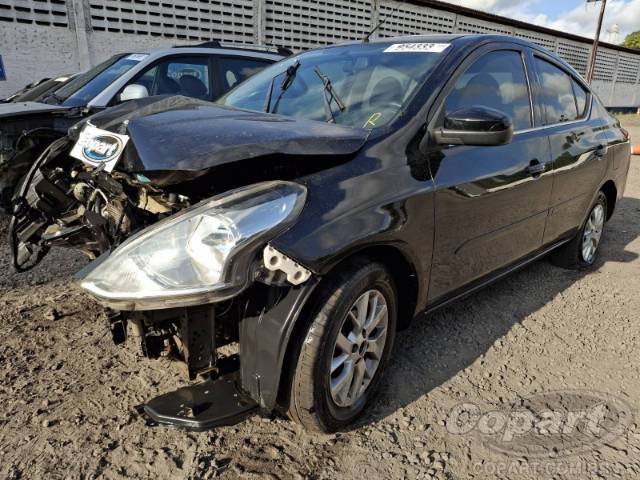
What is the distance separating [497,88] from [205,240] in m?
2.14

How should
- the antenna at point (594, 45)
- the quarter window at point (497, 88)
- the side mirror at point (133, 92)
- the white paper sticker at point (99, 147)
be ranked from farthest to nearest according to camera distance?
1. the antenna at point (594, 45)
2. the side mirror at point (133, 92)
3. the quarter window at point (497, 88)
4. the white paper sticker at point (99, 147)

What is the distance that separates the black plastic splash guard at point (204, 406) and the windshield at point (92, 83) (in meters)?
3.80

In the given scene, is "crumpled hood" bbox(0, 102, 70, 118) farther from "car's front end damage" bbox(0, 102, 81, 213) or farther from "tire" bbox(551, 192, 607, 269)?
"tire" bbox(551, 192, 607, 269)

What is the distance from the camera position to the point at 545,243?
350 centimetres

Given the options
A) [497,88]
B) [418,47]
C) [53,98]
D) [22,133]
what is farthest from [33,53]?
[497,88]

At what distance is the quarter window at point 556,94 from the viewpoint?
335cm

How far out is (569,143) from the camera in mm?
3443

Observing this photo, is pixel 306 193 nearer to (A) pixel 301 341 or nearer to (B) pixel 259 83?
(A) pixel 301 341

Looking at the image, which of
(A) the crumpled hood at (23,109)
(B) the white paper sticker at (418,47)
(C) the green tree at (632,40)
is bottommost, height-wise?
(A) the crumpled hood at (23,109)

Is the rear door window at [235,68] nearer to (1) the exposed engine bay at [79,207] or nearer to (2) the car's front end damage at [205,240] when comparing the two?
(1) the exposed engine bay at [79,207]

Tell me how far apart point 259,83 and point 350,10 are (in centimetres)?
1319

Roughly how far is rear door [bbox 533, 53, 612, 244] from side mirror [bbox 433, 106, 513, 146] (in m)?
1.26

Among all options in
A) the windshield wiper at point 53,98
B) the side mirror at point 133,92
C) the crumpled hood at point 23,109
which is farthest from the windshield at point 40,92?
the side mirror at point 133,92

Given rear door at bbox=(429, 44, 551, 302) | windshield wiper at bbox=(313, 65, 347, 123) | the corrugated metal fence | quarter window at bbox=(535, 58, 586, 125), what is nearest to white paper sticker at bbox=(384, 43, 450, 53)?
rear door at bbox=(429, 44, 551, 302)
